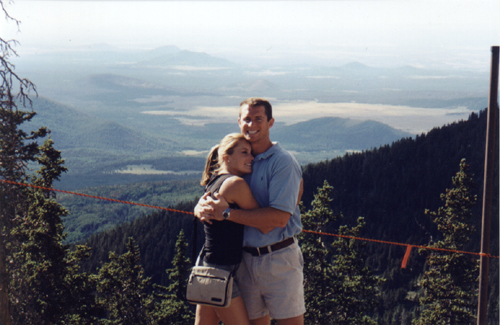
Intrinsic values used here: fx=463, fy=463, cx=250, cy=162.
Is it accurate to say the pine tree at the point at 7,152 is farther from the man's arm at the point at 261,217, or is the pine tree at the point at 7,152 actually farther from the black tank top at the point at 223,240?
the man's arm at the point at 261,217

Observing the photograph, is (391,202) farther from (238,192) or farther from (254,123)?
(238,192)

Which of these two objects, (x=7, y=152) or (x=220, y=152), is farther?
(x=7, y=152)

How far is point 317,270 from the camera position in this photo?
28969 mm

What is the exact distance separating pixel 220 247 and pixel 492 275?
104m

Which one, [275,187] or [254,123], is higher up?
[254,123]

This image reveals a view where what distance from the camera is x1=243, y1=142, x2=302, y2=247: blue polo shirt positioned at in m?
4.38

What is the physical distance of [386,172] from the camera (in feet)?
489

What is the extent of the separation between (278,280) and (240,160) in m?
1.24

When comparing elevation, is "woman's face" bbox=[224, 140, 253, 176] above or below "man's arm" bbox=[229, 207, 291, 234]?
above

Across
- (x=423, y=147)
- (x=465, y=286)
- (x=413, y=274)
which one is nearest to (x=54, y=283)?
(x=465, y=286)

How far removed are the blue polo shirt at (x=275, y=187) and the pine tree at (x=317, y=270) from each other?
2171 centimetres

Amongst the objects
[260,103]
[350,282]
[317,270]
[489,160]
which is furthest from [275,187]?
[350,282]

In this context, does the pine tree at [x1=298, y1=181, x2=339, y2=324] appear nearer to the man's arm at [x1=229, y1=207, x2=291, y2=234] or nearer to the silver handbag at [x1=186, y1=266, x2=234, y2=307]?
the silver handbag at [x1=186, y1=266, x2=234, y2=307]

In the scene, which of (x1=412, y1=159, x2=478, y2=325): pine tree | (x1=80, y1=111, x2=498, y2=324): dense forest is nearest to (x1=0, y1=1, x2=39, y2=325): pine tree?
(x1=412, y1=159, x2=478, y2=325): pine tree
